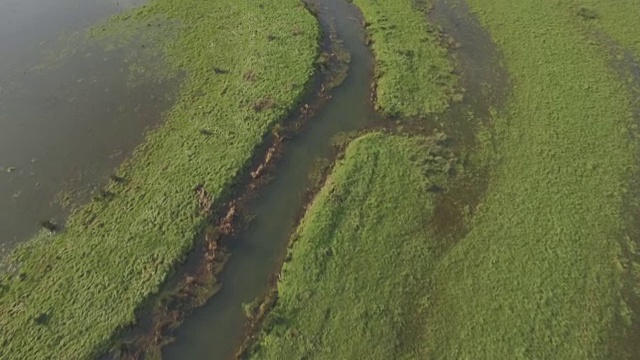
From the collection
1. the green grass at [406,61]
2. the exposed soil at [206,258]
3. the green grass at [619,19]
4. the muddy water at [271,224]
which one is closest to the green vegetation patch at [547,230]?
the green grass at [619,19]

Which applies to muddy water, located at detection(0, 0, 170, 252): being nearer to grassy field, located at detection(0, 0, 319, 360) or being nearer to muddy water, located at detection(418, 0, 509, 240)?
grassy field, located at detection(0, 0, 319, 360)

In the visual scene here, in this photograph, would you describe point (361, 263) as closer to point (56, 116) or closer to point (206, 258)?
point (206, 258)

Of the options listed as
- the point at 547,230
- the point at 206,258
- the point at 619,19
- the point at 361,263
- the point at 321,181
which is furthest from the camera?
the point at 619,19

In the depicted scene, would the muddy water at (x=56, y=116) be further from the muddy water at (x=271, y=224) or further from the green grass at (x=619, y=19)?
the green grass at (x=619, y=19)

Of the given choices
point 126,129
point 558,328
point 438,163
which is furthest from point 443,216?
point 126,129

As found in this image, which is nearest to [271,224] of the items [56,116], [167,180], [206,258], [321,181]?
[206,258]

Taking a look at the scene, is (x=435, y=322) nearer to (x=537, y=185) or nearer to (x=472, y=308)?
(x=472, y=308)
